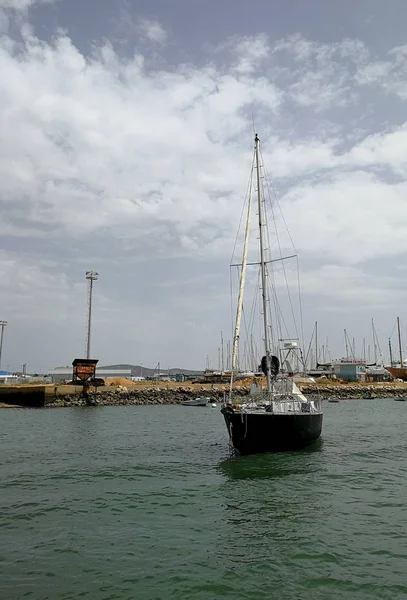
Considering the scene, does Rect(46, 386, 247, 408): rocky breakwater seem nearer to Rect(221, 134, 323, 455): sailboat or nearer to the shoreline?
the shoreline

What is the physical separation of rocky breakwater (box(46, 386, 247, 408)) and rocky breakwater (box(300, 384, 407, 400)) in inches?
668

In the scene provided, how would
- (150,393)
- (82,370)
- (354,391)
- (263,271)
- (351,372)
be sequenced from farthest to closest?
(351,372) < (354,391) < (150,393) < (82,370) < (263,271)

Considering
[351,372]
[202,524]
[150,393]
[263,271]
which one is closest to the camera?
[202,524]

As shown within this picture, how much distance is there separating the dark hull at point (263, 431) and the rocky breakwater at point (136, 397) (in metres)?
50.1

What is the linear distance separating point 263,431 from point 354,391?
259 ft

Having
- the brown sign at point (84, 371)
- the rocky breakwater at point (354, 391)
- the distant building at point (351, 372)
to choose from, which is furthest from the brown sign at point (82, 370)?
the distant building at point (351, 372)

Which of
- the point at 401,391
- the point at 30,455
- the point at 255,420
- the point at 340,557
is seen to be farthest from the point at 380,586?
the point at 401,391

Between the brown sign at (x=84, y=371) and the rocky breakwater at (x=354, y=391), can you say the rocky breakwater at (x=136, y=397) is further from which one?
the rocky breakwater at (x=354, y=391)

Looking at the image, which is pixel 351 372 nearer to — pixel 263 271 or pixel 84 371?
pixel 84 371

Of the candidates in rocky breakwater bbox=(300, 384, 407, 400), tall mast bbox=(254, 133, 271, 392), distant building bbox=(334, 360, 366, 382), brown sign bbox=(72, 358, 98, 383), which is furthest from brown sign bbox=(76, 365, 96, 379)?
distant building bbox=(334, 360, 366, 382)

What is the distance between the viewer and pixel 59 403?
231 ft

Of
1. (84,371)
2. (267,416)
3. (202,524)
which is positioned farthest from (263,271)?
(84,371)

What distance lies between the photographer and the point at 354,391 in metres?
98.7

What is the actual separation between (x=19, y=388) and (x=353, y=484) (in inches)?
2517
